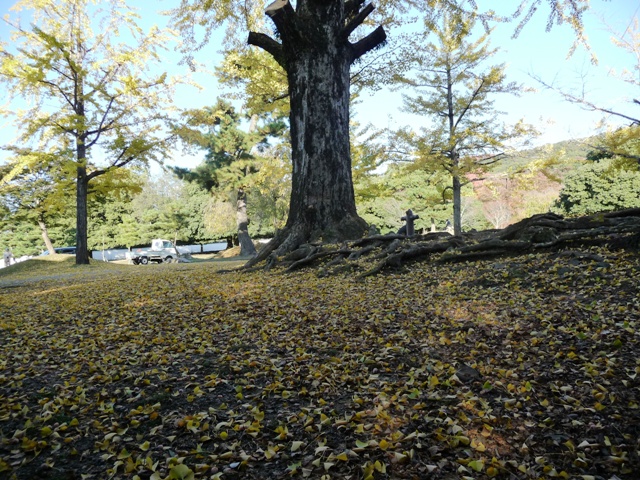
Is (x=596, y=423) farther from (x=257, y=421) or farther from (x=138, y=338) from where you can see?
(x=138, y=338)

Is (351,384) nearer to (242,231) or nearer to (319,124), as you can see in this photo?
(319,124)

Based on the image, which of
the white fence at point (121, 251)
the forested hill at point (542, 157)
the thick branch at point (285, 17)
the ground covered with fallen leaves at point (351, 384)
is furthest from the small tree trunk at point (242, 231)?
the ground covered with fallen leaves at point (351, 384)

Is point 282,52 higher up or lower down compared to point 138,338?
higher up

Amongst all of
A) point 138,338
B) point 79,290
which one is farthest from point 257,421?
point 79,290

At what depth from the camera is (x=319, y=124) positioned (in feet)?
26.0

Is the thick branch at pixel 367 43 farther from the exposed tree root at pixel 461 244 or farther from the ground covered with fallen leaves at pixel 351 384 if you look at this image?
the ground covered with fallen leaves at pixel 351 384

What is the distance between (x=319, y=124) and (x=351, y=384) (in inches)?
237

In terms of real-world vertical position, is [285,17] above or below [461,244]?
above

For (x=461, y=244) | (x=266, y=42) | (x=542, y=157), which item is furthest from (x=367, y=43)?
(x=542, y=157)

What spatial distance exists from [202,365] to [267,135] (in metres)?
25.0

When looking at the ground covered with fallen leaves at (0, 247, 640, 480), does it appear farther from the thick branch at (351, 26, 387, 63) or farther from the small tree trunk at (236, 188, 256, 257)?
the small tree trunk at (236, 188, 256, 257)

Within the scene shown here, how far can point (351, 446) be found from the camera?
2.17m

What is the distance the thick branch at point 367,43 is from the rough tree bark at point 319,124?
0.41 m

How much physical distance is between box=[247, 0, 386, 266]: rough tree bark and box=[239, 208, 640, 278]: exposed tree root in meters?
0.45
